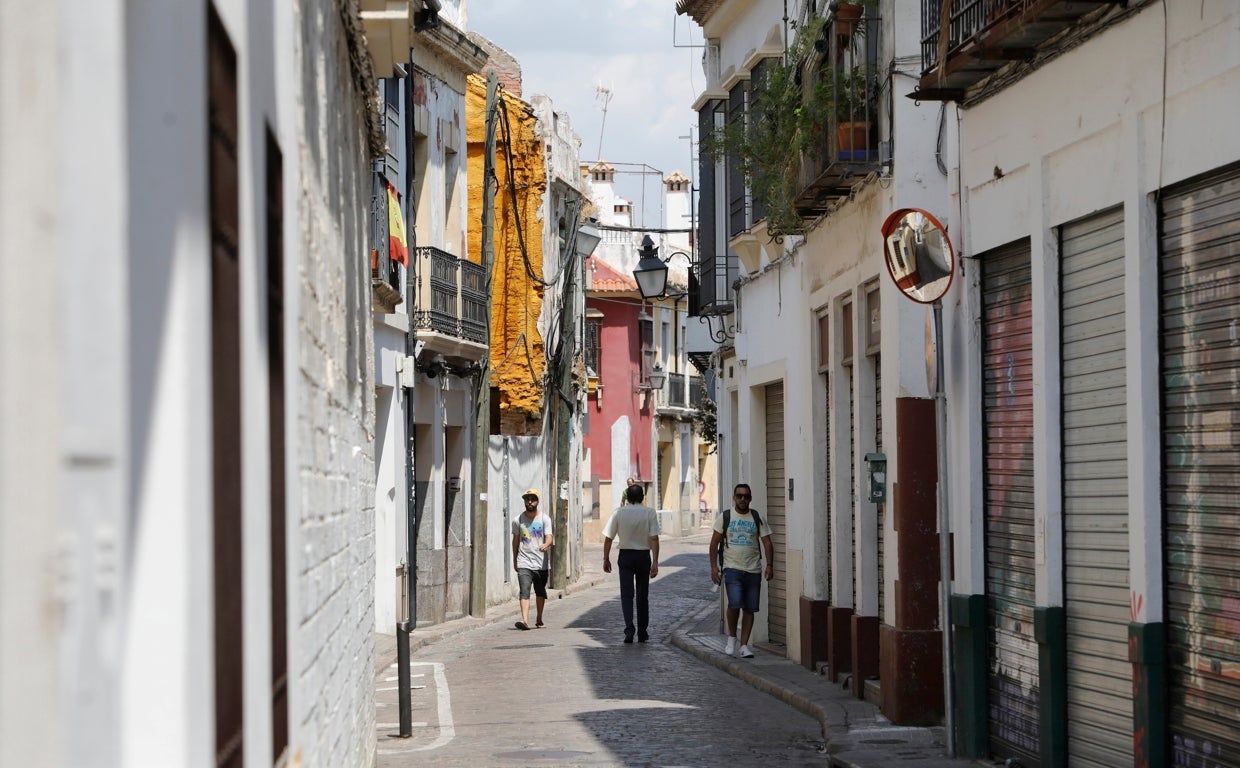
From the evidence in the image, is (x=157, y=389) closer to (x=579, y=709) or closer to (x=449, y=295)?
(x=579, y=709)

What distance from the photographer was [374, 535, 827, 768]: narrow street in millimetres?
12102

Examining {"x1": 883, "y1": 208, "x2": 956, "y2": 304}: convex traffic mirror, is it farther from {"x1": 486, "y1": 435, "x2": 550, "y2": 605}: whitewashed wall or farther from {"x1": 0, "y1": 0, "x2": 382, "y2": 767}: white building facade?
{"x1": 486, "y1": 435, "x2": 550, "y2": 605}: whitewashed wall

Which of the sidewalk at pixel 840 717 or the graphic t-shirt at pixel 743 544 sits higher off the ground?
the graphic t-shirt at pixel 743 544

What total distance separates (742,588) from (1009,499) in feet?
26.7

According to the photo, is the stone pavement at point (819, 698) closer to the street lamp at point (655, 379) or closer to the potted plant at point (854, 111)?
the potted plant at point (854, 111)

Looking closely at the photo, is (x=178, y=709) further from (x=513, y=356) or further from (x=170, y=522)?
(x=513, y=356)

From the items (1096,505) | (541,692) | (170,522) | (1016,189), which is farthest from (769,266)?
(170,522)

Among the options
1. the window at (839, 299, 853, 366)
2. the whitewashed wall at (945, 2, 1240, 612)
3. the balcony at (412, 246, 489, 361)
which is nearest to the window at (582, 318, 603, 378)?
the balcony at (412, 246, 489, 361)

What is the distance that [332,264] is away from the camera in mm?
7484

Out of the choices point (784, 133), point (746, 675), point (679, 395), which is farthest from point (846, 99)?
point (679, 395)

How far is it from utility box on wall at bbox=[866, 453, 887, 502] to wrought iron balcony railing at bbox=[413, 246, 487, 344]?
440 inches

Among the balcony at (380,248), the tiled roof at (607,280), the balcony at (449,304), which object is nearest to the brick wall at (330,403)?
the balcony at (380,248)

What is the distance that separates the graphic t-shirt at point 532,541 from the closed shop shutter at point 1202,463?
16.0 m

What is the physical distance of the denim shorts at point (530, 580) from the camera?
2395 centimetres
